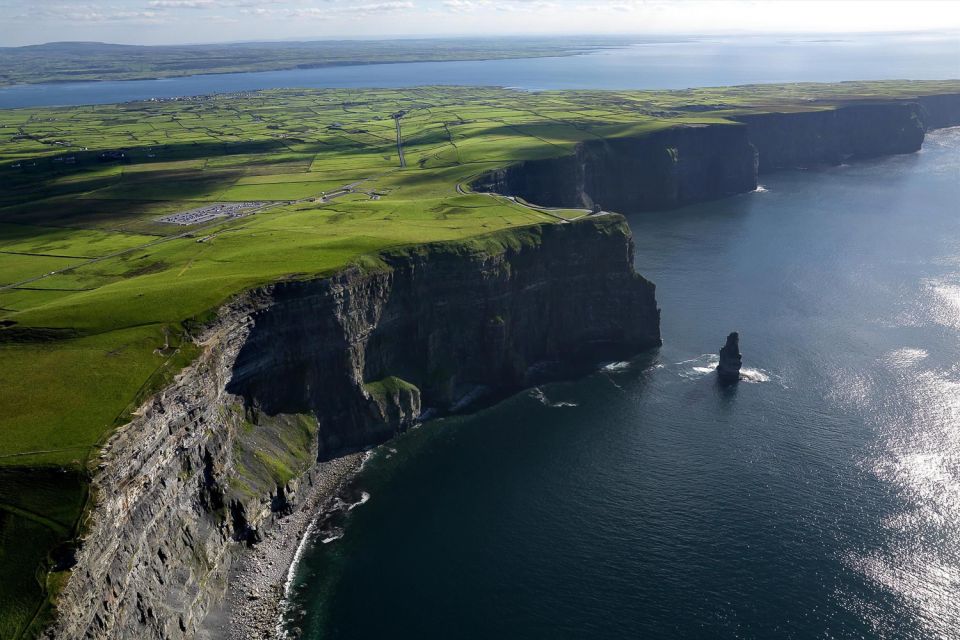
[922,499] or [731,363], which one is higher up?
[731,363]

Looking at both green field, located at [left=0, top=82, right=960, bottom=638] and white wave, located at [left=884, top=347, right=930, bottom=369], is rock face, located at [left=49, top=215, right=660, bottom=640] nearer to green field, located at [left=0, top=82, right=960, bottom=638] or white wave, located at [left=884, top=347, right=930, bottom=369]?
green field, located at [left=0, top=82, right=960, bottom=638]

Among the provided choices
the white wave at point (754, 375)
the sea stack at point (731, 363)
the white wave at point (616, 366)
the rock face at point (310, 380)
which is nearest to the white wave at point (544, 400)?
the rock face at point (310, 380)

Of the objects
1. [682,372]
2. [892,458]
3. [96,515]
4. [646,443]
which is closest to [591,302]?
[682,372]

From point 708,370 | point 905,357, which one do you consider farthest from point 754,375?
point 905,357

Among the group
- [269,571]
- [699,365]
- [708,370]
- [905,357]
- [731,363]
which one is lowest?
[269,571]

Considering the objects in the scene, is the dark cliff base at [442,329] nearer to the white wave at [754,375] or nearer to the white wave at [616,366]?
the white wave at [616,366]

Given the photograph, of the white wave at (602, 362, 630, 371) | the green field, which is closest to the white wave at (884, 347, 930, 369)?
the white wave at (602, 362, 630, 371)

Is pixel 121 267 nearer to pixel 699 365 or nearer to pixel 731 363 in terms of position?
pixel 699 365
